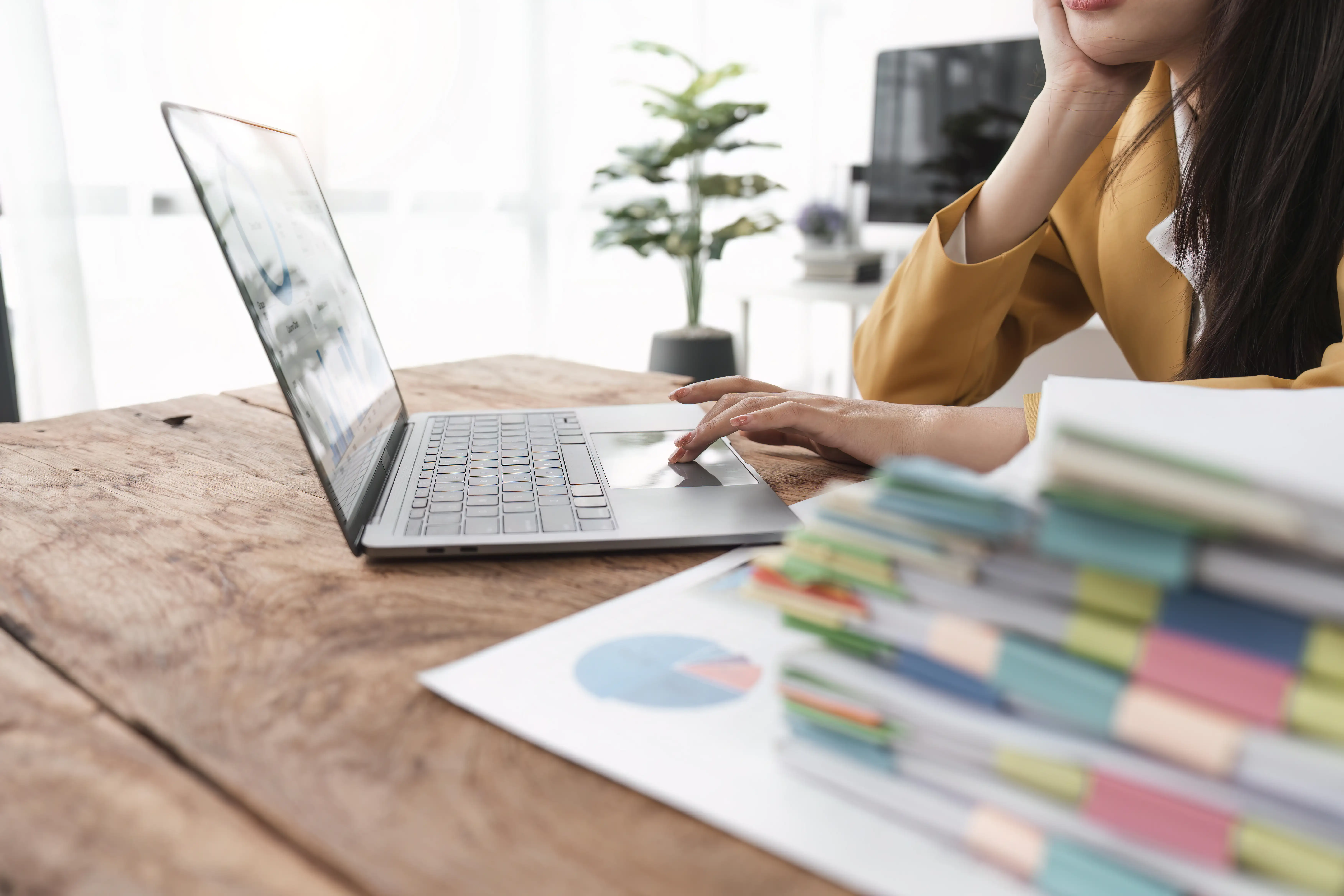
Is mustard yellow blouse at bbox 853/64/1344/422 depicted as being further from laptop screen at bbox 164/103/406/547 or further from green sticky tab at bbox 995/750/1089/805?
green sticky tab at bbox 995/750/1089/805

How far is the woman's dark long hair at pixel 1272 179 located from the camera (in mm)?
704

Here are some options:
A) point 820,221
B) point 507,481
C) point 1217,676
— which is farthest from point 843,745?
point 820,221

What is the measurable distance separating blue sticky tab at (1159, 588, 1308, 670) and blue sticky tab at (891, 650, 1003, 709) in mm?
56

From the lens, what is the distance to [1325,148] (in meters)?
0.72

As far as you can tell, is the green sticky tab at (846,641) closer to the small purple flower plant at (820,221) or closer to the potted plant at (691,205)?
Result: the potted plant at (691,205)

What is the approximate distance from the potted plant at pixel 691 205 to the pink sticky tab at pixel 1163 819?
113 inches

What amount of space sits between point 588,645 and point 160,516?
0.38 m

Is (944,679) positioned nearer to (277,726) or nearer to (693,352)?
(277,726)

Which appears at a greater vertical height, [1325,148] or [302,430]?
[1325,148]

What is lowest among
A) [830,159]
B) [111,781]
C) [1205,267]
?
[111,781]

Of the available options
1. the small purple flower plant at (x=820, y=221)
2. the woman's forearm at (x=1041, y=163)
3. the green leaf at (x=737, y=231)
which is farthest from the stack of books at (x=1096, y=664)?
the small purple flower plant at (x=820, y=221)

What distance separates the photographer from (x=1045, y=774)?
9.7 inches

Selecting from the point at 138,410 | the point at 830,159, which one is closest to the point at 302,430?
the point at 138,410

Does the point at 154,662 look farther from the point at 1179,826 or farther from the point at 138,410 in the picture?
the point at 138,410
